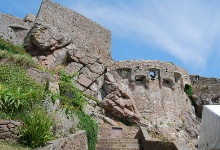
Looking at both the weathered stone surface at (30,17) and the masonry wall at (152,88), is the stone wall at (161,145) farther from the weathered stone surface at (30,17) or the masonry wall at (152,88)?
the weathered stone surface at (30,17)

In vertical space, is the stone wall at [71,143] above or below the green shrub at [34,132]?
below

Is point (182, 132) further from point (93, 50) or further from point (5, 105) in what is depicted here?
point (5, 105)

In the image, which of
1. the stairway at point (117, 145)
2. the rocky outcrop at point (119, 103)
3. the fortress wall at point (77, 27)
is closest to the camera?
the stairway at point (117, 145)

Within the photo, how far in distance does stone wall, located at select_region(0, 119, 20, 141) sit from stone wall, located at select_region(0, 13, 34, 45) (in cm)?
1351

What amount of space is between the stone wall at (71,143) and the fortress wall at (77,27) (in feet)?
39.6

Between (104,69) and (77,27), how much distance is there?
4619mm

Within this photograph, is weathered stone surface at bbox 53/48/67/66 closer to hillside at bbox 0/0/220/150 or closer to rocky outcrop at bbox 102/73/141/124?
hillside at bbox 0/0/220/150

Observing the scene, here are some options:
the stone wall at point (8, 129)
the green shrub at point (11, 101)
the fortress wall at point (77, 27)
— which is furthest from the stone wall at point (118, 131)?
the stone wall at point (8, 129)

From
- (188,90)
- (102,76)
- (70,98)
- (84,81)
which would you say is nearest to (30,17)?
(84,81)

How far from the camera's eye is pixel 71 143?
7781 millimetres

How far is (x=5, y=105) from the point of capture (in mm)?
6613

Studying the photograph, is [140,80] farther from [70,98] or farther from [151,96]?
[70,98]

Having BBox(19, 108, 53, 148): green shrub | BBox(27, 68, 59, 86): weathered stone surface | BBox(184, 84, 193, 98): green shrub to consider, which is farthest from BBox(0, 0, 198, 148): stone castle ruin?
BBox(19, 108, 53, 148): green shrub

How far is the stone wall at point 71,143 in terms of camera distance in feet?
20.3
